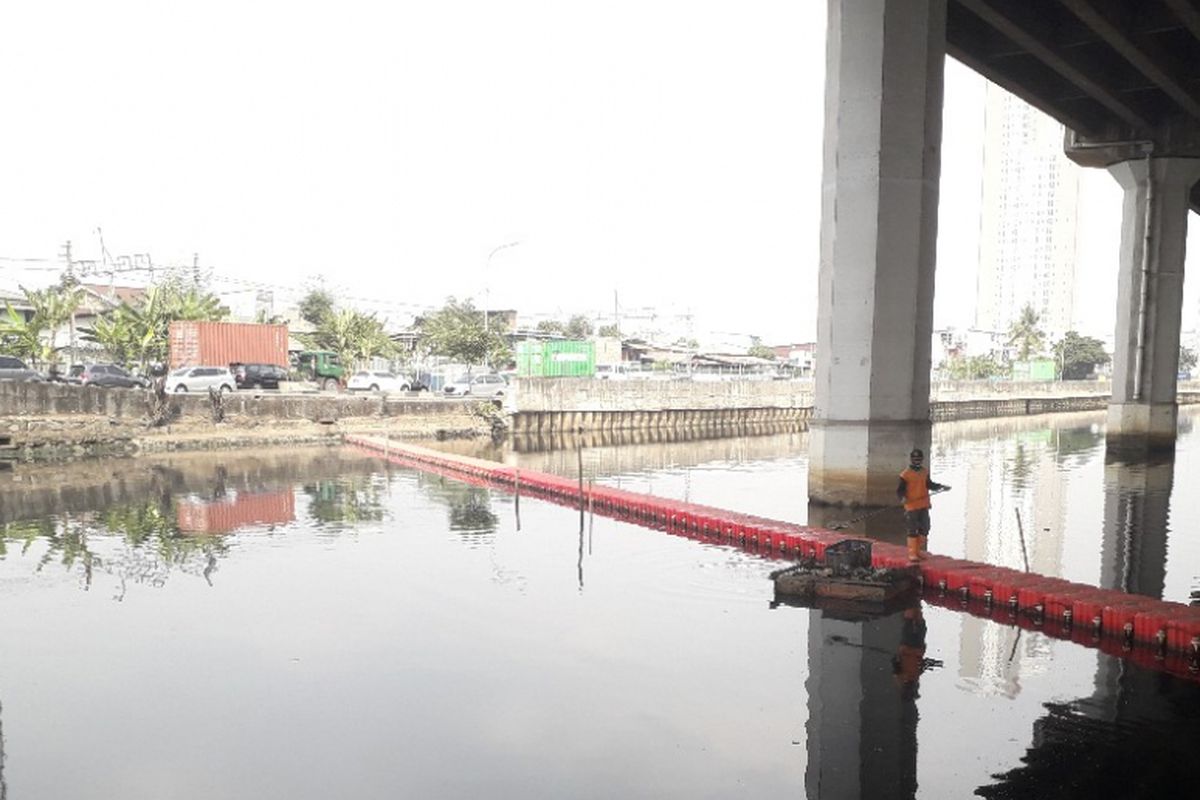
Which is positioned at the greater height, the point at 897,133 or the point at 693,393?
the point at 897,133

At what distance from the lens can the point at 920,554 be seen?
16.4 meters

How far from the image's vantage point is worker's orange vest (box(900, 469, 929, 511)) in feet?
51.0

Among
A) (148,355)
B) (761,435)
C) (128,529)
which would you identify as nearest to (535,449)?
(761,435)

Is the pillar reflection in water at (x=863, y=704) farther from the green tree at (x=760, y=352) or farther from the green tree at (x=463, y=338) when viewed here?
the green tree at (x=760, y=352)

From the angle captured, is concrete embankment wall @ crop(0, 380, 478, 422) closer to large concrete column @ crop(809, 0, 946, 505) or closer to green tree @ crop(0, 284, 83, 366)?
green tree @ crop(0, 284, 83, 366)

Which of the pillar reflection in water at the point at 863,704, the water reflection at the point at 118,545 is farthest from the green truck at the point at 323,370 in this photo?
the pillar reflection in water at the point at 863,704

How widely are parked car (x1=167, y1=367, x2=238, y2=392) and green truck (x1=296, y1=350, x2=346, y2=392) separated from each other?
12.0 meters

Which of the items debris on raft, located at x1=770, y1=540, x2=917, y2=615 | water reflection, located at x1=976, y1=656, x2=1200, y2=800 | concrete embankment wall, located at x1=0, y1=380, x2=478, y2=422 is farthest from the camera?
concrete embankment wall, located at x1=0, y1=380, x2=478, y2=422

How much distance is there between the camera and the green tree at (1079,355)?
155m

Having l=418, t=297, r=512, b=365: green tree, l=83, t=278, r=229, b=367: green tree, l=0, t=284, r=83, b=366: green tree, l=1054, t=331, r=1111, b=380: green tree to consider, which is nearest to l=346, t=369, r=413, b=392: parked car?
l=418, t=297, r=512, b=365: green tree

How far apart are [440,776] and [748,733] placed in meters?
3.18

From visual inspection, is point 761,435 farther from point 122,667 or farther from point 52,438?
point 122,667

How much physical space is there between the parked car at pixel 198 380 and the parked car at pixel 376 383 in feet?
35.7

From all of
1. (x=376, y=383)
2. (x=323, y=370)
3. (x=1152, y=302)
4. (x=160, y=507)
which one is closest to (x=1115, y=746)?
(x=160, y=507)
